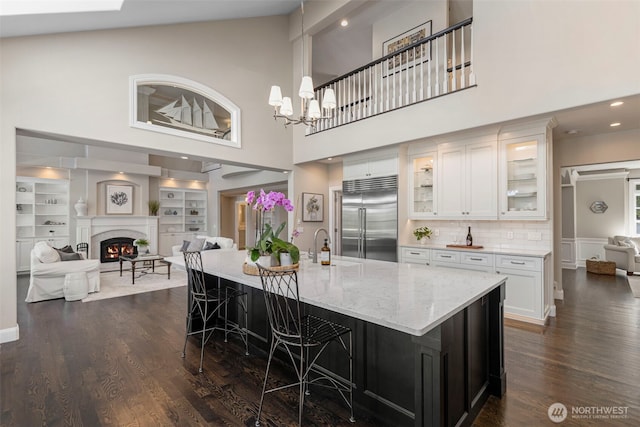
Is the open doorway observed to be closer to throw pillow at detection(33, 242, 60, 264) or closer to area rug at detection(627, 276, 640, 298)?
throw pillow at detection(33, 242, 60, 264)

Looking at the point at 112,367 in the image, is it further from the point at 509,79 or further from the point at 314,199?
the point at 509,79

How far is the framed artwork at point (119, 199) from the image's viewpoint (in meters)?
8.48

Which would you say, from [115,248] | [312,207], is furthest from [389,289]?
[115,248]

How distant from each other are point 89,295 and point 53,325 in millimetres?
1591

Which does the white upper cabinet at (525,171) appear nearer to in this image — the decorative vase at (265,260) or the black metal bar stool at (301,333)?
the black metal bar stool at (301,333)

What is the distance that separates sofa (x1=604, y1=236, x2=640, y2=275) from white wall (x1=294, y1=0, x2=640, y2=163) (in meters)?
5.91

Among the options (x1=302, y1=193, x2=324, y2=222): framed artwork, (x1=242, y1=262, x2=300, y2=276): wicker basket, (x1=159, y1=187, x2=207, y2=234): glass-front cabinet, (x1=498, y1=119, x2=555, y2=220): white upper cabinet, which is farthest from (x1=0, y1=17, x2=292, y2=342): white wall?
(x1=159, y1=187, x2=207, y2=234): glass-front cabinet

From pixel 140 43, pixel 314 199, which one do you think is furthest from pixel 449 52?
pixel 140 43

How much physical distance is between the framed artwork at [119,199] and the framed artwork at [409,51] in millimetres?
8061

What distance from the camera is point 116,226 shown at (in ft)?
27.8

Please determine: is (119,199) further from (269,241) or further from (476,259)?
(476,259)

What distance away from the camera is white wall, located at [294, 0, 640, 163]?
2924mm

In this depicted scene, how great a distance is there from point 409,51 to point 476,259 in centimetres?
361

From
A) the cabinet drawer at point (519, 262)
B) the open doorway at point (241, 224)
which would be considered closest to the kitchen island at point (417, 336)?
the cabinet drawer at point (519, 262)
